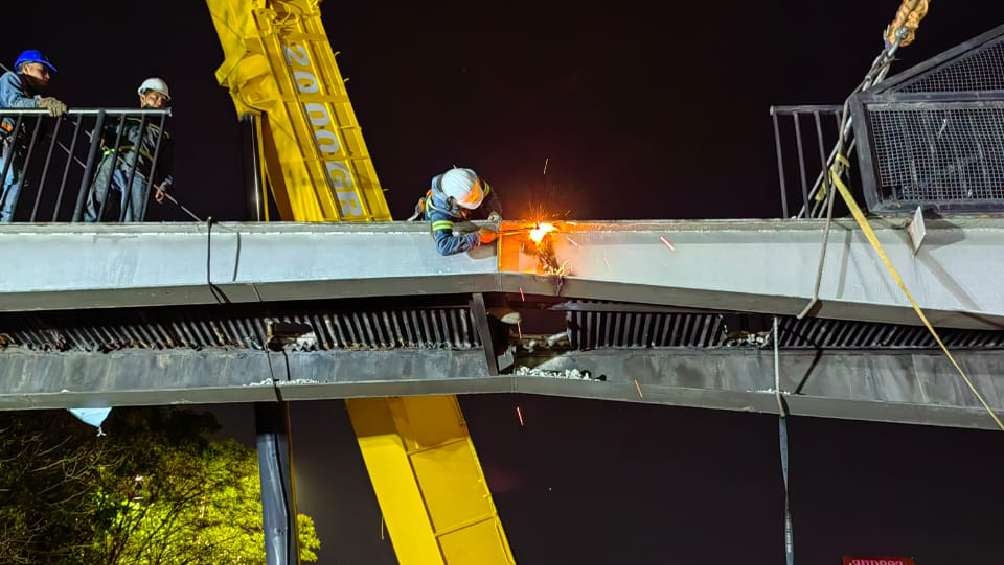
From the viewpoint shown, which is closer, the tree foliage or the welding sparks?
the welding sparks

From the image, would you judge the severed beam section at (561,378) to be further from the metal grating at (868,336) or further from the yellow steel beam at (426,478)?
the yellow steel beam at (426,478)

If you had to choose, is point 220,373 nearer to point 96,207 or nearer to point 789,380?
point 96,207

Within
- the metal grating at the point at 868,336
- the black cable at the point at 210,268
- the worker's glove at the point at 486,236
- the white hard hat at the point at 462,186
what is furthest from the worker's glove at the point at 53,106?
the metal grating at the point at 868,336

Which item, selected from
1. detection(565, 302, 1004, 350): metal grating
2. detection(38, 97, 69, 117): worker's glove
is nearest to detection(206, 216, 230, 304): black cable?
detection(38, 97, 69, 117): worker's glove

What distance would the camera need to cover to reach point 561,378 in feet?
20.6

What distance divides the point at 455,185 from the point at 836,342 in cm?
355

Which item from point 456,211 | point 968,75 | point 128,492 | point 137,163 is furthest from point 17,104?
point 128,492

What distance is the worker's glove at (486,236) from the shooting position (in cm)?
530

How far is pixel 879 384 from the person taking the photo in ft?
19.9

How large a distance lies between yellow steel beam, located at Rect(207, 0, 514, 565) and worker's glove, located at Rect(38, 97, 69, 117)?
257cm

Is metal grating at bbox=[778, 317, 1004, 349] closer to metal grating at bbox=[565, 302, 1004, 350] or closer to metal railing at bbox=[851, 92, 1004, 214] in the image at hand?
metal grating at bbox=[565, 302, 1004, 350]

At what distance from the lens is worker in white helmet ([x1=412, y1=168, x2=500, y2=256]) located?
5.28 meters

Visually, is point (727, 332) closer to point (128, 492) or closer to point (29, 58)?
point (29, 58)

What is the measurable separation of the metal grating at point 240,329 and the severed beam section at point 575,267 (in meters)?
0.59
